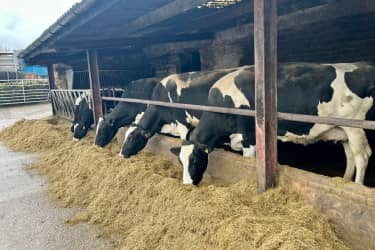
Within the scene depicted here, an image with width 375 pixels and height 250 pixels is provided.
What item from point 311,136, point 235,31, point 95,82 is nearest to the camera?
point 311,136

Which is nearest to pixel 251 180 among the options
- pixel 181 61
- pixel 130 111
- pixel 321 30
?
pixel 321 30

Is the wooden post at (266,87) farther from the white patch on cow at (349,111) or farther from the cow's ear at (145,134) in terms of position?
the cow's ear at (145,134)

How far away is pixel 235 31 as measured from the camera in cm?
631

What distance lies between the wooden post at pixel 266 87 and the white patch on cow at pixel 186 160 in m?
1.00

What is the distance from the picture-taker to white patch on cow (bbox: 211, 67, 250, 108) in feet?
13.3

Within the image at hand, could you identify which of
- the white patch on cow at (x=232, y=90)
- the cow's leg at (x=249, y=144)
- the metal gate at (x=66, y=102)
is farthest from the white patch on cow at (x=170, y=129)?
the metal gate at (x=66, y=102)

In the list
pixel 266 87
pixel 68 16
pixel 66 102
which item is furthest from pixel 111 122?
pixel 66 102

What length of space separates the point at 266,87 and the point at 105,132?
4.24m

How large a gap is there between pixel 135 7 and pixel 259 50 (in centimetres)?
226

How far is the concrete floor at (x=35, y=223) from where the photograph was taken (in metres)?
3.16

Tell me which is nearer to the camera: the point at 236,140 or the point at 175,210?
the point at 175,210

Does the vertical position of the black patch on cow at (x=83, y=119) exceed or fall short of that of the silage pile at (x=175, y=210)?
it exceeds it

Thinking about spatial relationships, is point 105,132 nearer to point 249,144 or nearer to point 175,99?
point 175,99

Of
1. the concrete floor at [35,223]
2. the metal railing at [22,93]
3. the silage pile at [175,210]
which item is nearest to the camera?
the silage pile at [175,210]
